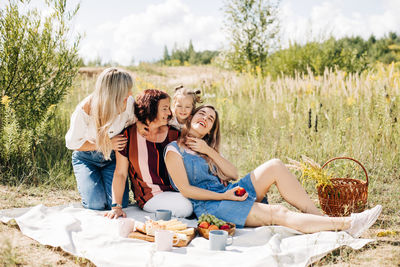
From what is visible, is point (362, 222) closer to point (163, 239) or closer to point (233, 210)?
point (233, 210)

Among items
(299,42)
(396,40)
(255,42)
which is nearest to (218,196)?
(299,42)

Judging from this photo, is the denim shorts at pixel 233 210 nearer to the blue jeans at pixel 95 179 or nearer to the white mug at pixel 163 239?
the white mug at pixel 163 239

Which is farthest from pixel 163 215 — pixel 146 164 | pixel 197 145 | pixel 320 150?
pixel 320 150

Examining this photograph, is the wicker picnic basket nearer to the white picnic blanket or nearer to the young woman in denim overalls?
the young woman in denim overalls

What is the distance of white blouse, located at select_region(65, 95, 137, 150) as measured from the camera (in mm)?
3420

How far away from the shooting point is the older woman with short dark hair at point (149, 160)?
322 cm

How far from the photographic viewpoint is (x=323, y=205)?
337 cm

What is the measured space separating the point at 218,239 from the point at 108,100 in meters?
1.48

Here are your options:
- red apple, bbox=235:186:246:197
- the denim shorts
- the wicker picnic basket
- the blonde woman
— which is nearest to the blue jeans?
the blonde woman

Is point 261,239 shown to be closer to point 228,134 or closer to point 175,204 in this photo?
point 175,204

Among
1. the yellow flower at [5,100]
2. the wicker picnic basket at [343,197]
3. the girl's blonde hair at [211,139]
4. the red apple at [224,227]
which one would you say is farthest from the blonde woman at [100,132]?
the wicker picnic basket at [343,197]

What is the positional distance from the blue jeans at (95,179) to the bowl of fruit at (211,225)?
1018mm

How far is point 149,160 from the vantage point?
334 cm

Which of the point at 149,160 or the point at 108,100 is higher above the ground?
the point at 108,100
